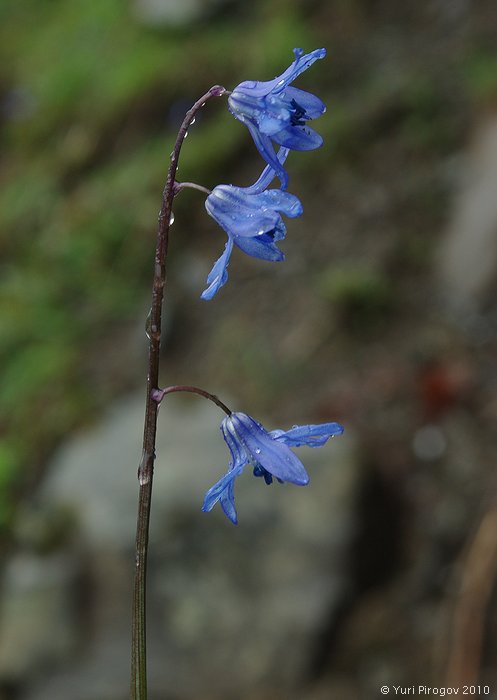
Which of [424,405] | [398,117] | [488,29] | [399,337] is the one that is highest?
[488,29]

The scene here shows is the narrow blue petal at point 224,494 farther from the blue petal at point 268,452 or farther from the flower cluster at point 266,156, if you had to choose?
the flower cluster at point 266,156

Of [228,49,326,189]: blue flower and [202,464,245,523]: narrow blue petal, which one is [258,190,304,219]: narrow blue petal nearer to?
[228,49,326,189]: blue flower

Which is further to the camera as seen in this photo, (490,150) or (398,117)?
(398,117)

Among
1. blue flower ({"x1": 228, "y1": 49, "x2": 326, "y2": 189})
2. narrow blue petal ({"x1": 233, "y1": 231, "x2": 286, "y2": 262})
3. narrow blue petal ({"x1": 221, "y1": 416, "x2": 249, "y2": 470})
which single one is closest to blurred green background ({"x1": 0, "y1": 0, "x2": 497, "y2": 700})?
narrow blue petal ({"x1": 221, "y1": 416, "x2": 249, "y2": 470})

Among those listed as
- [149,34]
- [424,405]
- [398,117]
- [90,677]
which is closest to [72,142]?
[149,34]

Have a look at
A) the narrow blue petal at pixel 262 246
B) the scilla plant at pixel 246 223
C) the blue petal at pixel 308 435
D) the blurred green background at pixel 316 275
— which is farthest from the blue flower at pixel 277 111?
the blurred green background at pixel 316 275

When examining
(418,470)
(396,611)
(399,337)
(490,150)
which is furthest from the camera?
(490,150)

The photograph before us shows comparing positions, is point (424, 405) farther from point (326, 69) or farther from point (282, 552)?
point (326, 69)
